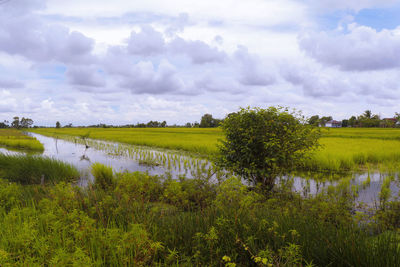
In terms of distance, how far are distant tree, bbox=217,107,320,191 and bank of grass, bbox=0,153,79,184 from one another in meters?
6.55

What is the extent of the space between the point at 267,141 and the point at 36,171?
8.82 m

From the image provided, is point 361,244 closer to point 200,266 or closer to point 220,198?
point 200,266

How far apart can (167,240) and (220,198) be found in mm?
1504

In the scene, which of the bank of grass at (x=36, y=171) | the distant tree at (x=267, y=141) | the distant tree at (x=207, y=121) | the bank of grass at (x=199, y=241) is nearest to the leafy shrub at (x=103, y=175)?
the bank of grass at (x=36, y=171)

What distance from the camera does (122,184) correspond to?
664 centimetres

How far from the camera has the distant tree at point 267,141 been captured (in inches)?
266

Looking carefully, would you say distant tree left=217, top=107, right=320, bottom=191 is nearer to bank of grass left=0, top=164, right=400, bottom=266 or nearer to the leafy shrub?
bank of grass left=0, top=164, right=400, bottom=266

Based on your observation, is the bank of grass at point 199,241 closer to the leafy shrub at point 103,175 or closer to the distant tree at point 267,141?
the distant tree at point 267,141

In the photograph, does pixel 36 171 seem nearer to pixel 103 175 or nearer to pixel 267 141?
pixel 103 175

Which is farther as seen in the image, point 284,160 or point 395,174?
point 395,174

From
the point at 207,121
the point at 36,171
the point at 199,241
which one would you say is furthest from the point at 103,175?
the point at 207,121

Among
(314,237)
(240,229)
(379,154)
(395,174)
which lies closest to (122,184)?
(240,229)

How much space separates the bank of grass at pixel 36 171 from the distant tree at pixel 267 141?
6549 millimetres

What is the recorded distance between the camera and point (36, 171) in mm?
9359
